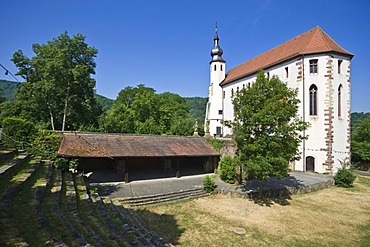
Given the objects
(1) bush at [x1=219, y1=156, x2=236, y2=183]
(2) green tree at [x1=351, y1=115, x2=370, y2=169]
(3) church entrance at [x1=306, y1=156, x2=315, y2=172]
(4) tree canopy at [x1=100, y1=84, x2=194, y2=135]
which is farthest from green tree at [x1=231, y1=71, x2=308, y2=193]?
(2) green tree at [x1=351, y1=115, x2=370, y2=169]

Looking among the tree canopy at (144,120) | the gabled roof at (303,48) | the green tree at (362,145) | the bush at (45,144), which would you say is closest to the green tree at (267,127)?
the gabled roof at (303,48)

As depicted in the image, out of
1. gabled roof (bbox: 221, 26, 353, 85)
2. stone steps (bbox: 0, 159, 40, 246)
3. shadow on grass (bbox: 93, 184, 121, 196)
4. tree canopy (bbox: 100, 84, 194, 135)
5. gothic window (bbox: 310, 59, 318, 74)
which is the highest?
gabled roof (bbox: 221, 26, 353, 85)

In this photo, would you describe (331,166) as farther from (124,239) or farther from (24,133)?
(24,133)

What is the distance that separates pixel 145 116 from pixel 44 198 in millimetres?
26897

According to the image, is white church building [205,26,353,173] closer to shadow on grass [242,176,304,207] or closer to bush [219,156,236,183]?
shadow on grass [242,176,304,207]

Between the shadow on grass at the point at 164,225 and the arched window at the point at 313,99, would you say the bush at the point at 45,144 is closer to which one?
the shadow on grass at the point at 164,225

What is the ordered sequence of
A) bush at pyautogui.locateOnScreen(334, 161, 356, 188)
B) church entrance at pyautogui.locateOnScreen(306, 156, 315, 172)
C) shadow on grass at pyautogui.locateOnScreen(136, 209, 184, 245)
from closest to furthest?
1. shadow on grass at pyautogui.locateOnScreen(136, 209, 184, 245)
2. bush at pyautogui.locateOnScreen(334, 161, 356, 188)
3. church entrance at pyautogui.locateOnScreen(306, 156, 315, 172)

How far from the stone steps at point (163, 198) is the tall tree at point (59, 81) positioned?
66.7 ft

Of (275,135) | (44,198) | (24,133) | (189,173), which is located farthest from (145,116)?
(44,198)

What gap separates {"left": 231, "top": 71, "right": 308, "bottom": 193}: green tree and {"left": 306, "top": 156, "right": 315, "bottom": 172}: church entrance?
1086cm

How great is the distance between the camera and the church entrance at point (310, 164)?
871 inches

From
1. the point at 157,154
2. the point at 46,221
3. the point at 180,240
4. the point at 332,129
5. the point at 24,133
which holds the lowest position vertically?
the point at 180,240

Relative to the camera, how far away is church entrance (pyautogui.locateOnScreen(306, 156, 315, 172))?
22.1 m

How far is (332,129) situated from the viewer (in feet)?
70.7
